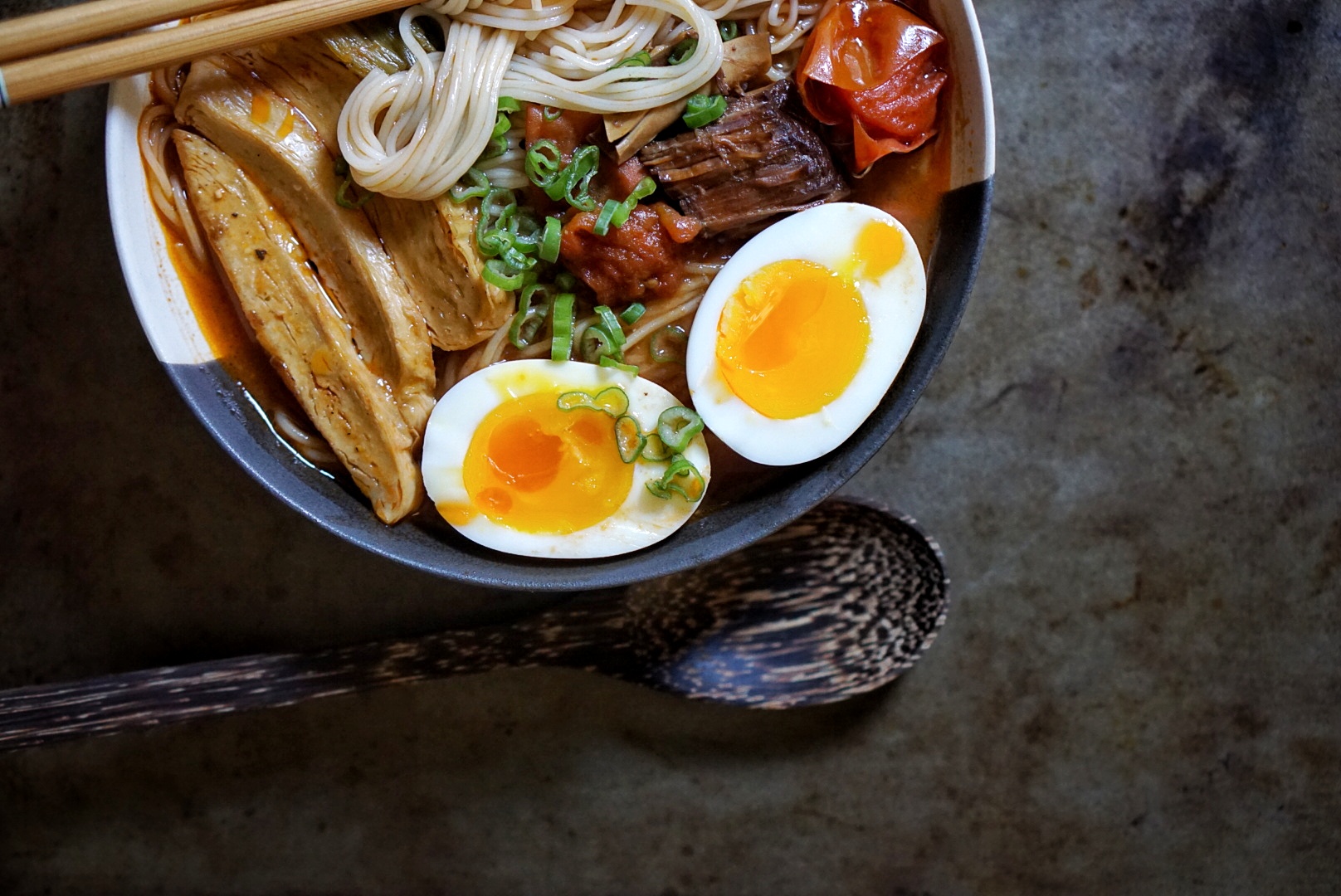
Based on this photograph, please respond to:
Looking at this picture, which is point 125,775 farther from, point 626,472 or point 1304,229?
point 1304,229

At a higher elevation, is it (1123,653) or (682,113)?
(682,113)

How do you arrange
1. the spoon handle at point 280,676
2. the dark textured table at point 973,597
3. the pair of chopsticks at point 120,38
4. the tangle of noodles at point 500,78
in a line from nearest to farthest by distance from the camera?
the pair of chopsticks at point 120,38, the tangle of noodles at point 500,78, the spoon handle at point 280,676, the dark textured table at point 973,597

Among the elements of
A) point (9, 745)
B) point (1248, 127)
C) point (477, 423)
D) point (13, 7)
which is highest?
point (13, 7)

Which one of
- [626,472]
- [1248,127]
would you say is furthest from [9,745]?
[1248,127]

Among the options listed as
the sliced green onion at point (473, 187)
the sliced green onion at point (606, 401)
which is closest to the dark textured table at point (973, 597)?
the sliced green onion at point (606, 401)

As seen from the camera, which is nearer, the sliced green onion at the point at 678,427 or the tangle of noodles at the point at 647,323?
the sliced green onion at the point at 678,427

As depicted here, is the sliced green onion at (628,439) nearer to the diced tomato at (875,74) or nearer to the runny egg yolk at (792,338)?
the runny egg yolk at (792,338)

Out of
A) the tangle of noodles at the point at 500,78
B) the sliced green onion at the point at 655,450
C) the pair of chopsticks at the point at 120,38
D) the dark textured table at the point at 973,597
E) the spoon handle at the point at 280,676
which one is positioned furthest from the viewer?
the dark textured table at the point at 973,597
